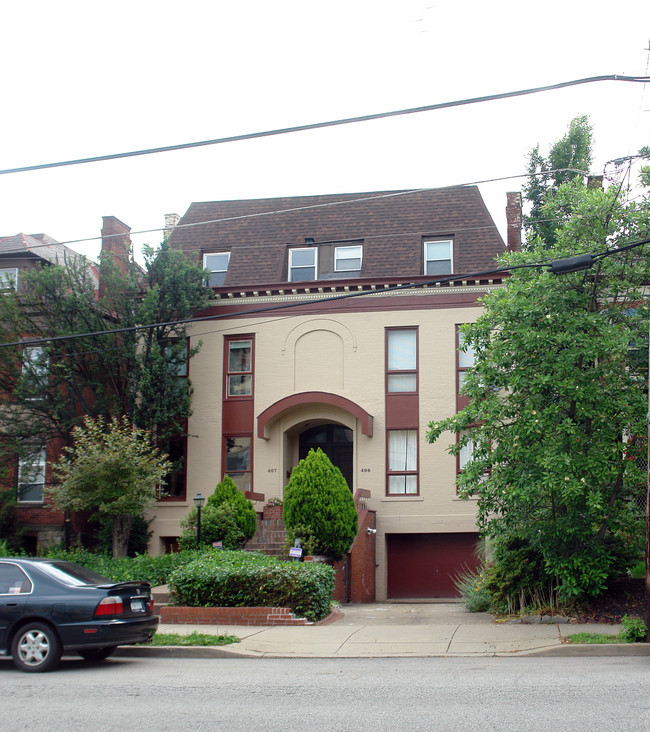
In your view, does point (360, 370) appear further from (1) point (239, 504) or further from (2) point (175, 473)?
(2) point (175, 473)

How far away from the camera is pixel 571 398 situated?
14.5 m

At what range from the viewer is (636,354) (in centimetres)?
1514

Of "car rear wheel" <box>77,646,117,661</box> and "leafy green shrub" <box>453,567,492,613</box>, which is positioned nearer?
"car rear wheel" <box>77,646,117,661</box>

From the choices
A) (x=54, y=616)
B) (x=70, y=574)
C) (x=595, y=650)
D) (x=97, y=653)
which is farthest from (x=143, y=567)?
(x=595, y=650)

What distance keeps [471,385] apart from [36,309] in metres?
13.9

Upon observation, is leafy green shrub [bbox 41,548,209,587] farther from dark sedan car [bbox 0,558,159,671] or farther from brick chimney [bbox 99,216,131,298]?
brick chimney [bbox 99,216,131,298]

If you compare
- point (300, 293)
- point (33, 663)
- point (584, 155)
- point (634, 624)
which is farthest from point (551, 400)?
point (584, 155)

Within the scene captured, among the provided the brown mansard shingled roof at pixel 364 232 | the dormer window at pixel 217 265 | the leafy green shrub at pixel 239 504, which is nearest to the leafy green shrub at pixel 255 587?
the leafy green shrub at pixel 239 504

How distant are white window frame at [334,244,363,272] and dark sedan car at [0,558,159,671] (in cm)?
1655

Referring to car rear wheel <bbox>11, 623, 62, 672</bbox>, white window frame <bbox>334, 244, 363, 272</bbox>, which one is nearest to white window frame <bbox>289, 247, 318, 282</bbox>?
white window frame <bbox>334, 244, 363, 272</bbox>

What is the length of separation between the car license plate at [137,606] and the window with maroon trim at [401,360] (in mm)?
14271

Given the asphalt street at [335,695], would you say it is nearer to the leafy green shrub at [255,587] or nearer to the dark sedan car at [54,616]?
the dark sedan car at [54,616]

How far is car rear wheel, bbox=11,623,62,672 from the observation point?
1052 centimetres

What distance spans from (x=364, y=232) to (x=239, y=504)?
10.0 meters
